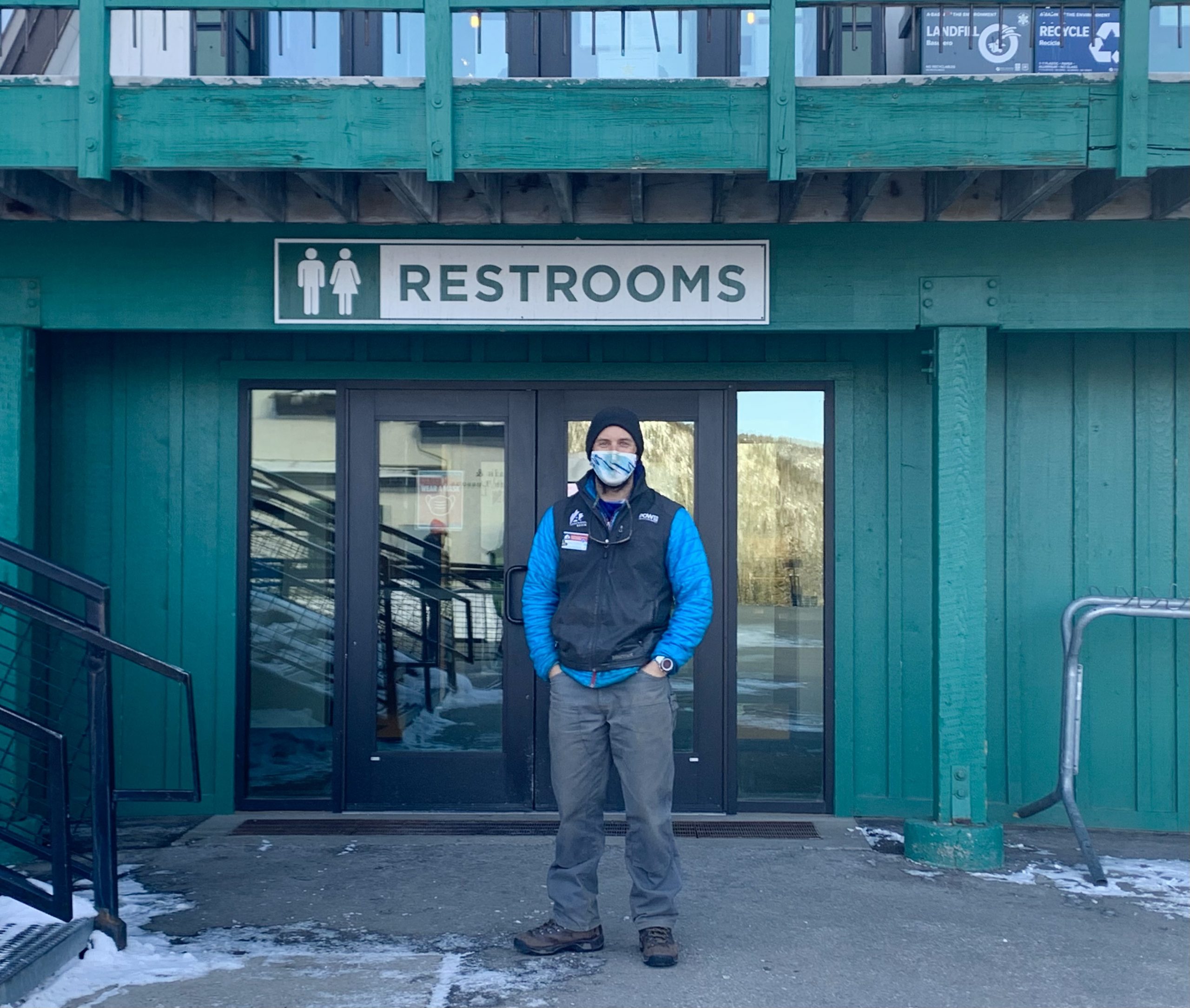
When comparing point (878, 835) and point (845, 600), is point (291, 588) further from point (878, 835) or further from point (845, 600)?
point (878, 835)

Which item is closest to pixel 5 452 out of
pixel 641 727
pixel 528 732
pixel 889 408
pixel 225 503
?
pixel 225 503

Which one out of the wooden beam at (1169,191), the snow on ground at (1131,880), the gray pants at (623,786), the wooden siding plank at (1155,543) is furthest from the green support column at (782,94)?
the snow on ground at (1131,880)

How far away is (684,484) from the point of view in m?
6.55

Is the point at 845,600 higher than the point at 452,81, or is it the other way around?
the point at 452,81

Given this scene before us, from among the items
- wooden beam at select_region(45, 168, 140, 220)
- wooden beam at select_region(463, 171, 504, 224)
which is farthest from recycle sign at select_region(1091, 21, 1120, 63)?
wooden beam at select_region(45, 168, 140, 220)

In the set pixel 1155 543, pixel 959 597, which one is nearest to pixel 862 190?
pixel 959 597

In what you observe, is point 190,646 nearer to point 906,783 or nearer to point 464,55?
point 464,55

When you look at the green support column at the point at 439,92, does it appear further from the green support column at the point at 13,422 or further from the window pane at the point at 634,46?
the green support column at the point at 13,422

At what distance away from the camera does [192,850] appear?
5.80 metres

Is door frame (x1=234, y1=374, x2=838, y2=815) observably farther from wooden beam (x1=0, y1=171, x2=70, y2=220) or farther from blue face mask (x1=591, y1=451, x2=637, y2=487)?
blue face mask (x1=591, y1=451, x2=637, y2=487)

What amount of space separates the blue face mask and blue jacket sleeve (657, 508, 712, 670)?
0.25 meters

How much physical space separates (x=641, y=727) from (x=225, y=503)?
319 centimetres

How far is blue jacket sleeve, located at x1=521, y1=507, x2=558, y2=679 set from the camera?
4453mm

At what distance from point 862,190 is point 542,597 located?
2.41 m
